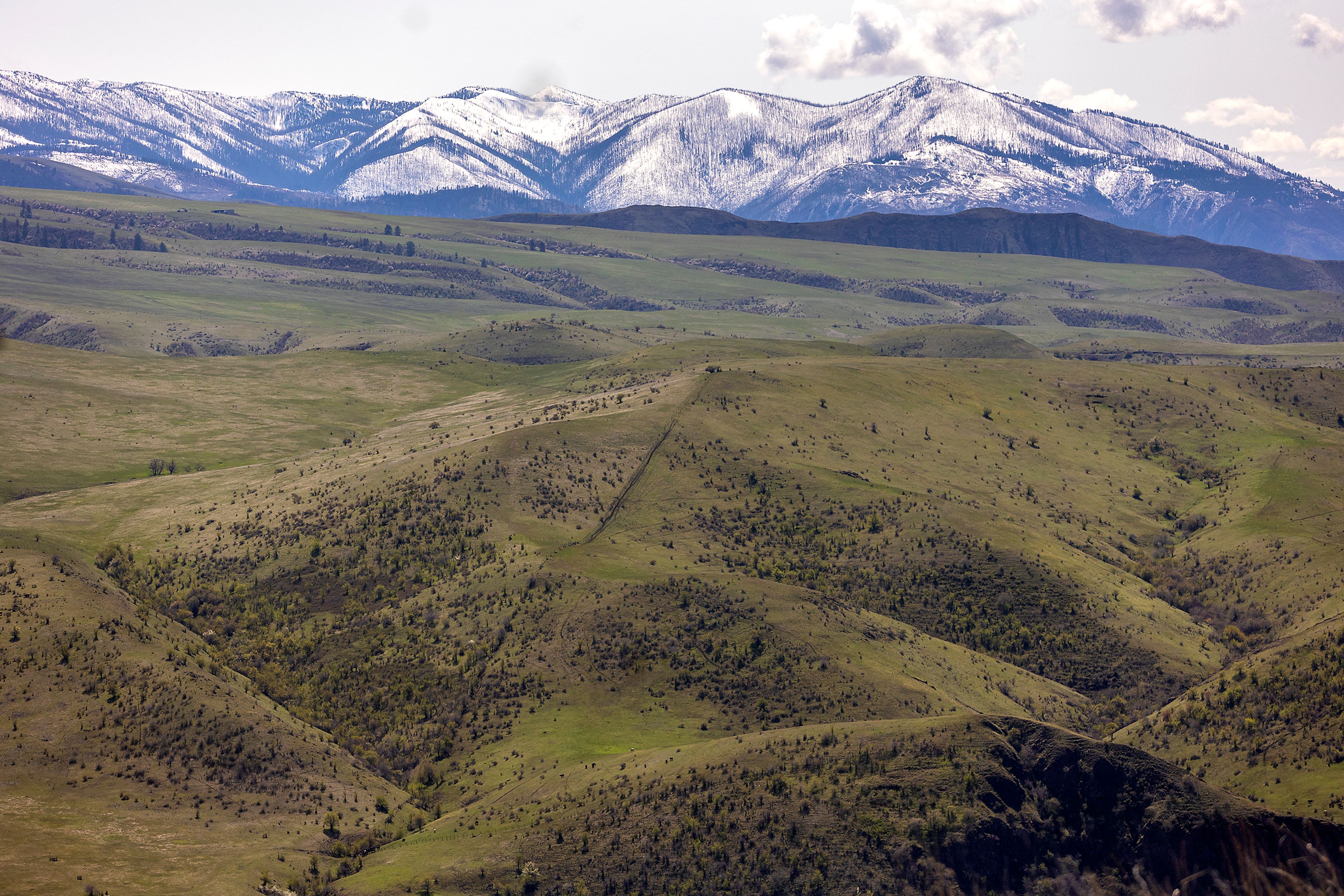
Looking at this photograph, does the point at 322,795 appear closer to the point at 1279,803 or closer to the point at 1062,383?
the point at 1279,803

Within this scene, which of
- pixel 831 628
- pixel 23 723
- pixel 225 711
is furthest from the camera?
pixel 831 628

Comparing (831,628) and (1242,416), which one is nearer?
(831,628)

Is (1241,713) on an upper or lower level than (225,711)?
upper

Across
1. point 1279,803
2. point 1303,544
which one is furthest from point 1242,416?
point 1279,803

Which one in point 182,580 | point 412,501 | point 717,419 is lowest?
point 182,580

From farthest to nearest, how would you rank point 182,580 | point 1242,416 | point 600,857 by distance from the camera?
1. point 1242,416
2. point 182,580
3. point 600,857

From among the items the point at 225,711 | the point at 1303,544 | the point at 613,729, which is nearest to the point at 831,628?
the point at 613,729
